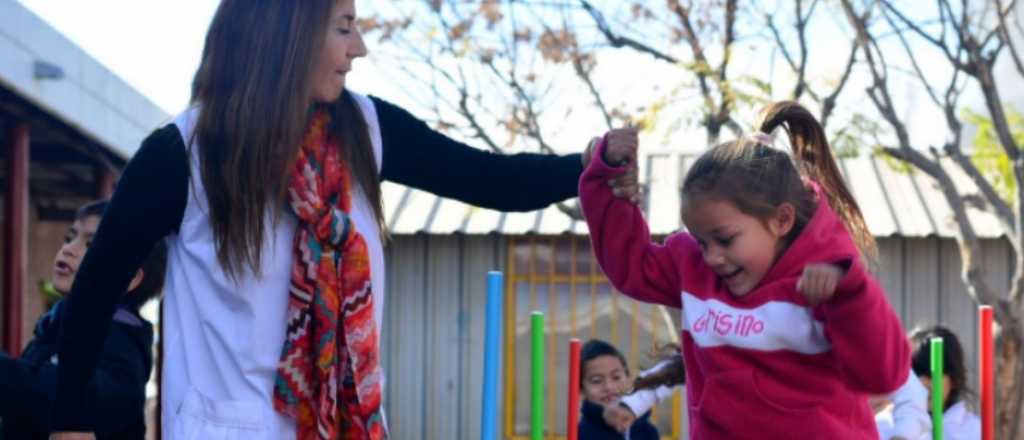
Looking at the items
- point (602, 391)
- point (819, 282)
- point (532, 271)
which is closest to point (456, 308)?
point (532, 271)

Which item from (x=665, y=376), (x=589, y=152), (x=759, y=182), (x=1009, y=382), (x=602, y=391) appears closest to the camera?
(x=759, y=182)

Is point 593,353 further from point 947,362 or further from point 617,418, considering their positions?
point 947,362

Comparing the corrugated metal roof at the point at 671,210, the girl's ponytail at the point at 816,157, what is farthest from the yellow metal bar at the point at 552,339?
the girl's ponytail at the point at 816,157

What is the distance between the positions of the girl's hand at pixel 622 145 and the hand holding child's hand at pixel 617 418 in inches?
102

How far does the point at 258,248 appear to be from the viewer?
8.66 feet

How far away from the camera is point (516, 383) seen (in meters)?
13.3

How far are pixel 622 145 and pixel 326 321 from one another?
0.66 metres

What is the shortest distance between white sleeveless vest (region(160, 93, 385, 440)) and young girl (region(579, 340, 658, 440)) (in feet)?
9.96

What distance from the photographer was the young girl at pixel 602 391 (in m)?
5.64

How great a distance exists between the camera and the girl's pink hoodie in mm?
2561

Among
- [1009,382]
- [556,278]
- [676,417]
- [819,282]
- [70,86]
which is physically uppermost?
[70,86]

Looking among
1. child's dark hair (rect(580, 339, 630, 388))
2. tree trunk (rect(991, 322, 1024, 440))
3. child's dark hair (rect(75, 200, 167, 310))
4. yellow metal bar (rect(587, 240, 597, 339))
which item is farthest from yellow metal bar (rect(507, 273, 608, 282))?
child's dark hair (rect(75, 200, 167, 310))

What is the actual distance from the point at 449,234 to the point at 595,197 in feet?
34.6

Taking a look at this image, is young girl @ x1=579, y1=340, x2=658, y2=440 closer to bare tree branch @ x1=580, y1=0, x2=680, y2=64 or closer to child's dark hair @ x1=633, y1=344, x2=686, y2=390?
child's dark hair @ x1=633, y1=344, x2=686, y2=390
